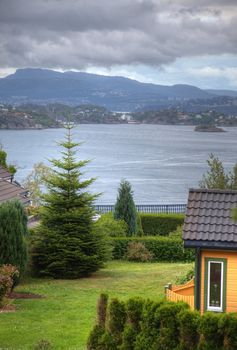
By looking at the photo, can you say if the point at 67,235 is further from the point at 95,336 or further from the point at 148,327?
the point at 148,327

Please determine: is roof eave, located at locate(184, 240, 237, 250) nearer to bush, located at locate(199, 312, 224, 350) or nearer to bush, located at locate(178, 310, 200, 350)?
bush, located at locate(178, 310, 200, 350)

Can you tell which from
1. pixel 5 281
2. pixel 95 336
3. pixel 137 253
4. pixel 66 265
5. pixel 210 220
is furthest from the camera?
pixel 137 253

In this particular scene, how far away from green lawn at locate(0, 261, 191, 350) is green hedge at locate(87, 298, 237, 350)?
4.63 feet

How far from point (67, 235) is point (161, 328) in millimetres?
13071

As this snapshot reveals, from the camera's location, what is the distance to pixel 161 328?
1438cm

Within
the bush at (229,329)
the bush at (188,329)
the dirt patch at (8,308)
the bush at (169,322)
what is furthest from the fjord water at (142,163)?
the bush at (229,329)

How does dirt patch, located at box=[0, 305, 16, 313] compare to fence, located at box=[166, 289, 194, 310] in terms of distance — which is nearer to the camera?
fence, located at box=[166, 289, 194, 310]

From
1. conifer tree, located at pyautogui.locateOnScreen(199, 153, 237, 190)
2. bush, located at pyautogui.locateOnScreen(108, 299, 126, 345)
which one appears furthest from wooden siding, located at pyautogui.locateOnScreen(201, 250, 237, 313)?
conifer tree, located at pyautogui.locateOnScreen(199, 153, 237, 190)

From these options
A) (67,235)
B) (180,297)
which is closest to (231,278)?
(180,297)

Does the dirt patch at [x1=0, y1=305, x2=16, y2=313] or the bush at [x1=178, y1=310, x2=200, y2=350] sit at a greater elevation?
the bush at [x1=178, y1=310, x2=200, y2=350]

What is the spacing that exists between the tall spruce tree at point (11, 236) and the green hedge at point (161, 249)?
11.5 meters

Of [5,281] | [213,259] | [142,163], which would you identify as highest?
[213,259]

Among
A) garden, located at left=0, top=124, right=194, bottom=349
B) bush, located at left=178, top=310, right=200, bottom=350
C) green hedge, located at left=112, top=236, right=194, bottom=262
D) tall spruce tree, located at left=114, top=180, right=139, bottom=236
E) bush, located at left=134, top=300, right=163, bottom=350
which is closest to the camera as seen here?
bush, located at left=178, top=310, right=200, bottom=350

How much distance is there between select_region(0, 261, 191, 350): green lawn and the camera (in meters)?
17.1
